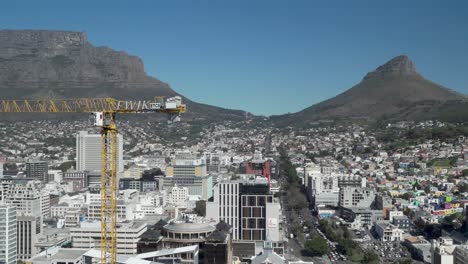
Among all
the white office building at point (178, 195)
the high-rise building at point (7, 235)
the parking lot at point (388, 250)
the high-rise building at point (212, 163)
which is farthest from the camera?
the high-rise building at point (212, 163)

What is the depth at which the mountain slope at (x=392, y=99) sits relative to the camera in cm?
8762

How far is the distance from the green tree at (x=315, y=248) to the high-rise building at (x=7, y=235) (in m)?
10.6

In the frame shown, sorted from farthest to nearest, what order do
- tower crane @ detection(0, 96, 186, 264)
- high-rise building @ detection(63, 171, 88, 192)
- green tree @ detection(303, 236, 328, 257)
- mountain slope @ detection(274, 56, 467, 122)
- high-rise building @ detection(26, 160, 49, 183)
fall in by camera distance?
1. mountain slope @ detection(274, 56, 467, 122)
2. high-rise building @ detection(26, 160, 49, 183)
3. high-rise building @ detection(63, 171, 88, 192)
4. green tree @ detection(303, 236, 328, 257)
5. tower crane @ detection(0, 96, 186, 264)

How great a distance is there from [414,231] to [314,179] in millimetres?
9641

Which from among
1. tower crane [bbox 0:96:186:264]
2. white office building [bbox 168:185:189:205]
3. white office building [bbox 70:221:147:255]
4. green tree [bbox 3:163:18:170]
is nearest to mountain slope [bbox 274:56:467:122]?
white office building [bbox 168:185:189:205]

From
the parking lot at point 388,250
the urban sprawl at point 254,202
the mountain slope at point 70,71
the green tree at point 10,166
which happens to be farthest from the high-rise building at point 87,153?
the mountain slope at point 70,71

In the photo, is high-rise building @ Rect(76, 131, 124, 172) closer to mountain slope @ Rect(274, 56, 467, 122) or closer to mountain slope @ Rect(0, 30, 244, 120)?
mountain slope @ Rect(274, 56, 467, 122)

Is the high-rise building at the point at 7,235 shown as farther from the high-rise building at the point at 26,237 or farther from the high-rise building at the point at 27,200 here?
the high-rise building at the point at 27,200

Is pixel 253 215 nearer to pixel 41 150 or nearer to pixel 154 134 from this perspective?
pixel 41 150

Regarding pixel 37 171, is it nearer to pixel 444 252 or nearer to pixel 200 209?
pixel 200 209

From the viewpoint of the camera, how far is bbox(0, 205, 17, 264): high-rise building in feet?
73.8

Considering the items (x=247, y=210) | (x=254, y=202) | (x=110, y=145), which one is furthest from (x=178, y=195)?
(x=110, y=145)

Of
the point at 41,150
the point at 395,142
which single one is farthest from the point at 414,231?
the point at 41,150

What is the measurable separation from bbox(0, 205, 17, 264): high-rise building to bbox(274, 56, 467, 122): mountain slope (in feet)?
202
